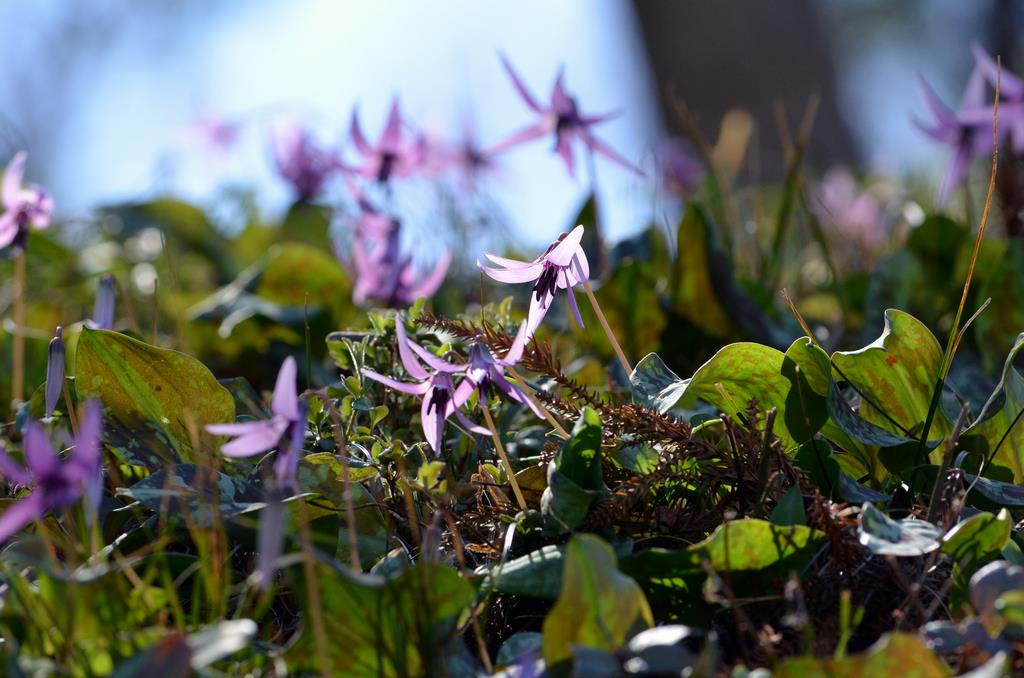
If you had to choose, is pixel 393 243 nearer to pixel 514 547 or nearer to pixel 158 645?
pixel 514 547

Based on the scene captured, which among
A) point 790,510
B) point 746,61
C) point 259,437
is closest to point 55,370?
point 259,437

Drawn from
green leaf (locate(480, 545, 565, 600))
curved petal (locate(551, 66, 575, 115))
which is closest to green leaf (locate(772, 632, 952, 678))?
green leaf (locate(480, 545, 565, 600))

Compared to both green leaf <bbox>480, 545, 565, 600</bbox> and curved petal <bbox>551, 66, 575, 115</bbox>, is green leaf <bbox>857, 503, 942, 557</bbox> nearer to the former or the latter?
green leaf <bbox>480, 545, 565, 600</bbox>

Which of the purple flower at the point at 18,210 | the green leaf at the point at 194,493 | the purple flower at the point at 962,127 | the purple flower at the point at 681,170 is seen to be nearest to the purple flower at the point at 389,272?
the purple flower at the point at 18,210

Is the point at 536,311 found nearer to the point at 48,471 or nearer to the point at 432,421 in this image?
the point at 432,421

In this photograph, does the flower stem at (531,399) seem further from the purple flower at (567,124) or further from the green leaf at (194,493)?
the purple flower at (567,124)

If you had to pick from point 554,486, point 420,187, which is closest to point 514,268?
point 554,486
